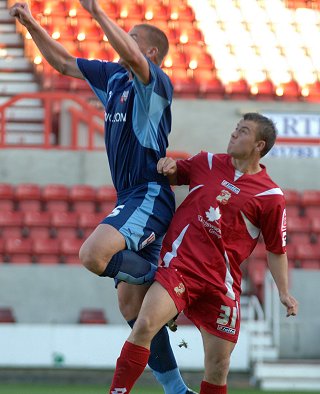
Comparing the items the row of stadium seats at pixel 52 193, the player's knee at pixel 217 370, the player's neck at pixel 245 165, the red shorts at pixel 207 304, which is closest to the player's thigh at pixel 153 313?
the red shorts at pixel 207 304

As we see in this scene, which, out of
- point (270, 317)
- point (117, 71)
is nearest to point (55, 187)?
point (270, 317)

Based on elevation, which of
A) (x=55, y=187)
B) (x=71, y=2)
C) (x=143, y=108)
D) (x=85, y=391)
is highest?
(x=71, y=2)

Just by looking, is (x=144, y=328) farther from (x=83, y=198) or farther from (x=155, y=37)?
(x=83, y=198)

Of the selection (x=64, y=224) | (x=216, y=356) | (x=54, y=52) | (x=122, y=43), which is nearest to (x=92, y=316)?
(x=64, y=224)

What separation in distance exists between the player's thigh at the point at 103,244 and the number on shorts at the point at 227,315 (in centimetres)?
69

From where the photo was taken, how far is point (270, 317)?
12406mm

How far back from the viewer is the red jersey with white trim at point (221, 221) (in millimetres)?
6445

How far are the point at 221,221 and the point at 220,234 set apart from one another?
70 millimetres

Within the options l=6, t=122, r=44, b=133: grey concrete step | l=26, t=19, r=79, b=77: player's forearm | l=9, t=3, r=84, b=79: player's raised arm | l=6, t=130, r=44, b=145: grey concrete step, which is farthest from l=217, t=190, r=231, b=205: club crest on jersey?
l=6, t=122, r=44, b=133: grey concrete step

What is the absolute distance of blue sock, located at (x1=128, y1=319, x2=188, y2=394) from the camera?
6.68 meters

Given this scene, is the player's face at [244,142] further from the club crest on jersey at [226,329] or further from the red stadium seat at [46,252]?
the red stadium seat at [46,252]

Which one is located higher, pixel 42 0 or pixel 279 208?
pixel 42 0

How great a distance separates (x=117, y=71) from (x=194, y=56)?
9.71 m

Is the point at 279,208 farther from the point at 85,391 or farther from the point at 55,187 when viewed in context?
the point at 55,187
